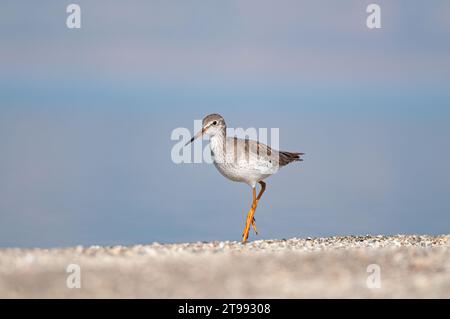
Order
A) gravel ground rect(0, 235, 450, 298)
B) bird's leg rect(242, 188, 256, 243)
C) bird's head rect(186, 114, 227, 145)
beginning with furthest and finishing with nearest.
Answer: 1. bird's head rect(186, 114, 227, 145)
2. bird's leg rect(242, 188, 256, 243)
3. gravel ground rect(0, 235, 450, 298)

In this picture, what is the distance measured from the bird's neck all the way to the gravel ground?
2167mm

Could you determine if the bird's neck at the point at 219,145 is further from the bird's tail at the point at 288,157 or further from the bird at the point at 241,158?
the bird's tail at the point at 288,157

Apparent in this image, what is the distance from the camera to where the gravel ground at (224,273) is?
6.74 metres

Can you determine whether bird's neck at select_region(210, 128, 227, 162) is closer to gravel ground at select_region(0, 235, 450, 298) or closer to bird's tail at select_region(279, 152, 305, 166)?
bird's tail at select_region(279, 152, 305, 166)

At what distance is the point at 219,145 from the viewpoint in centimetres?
1081

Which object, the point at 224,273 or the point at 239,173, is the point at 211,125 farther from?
the point at 224,273

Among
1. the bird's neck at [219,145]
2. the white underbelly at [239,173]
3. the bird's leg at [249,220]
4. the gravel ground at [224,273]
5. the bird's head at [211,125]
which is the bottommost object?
the gravel ground at [224,273]

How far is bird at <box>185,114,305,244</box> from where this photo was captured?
34.8 feet

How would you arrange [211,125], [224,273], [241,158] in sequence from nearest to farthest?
1. [224,273]
2. [241,158]
3. [211,125]

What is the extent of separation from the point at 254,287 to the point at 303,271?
0.76 meters

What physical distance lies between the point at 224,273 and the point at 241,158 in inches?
141

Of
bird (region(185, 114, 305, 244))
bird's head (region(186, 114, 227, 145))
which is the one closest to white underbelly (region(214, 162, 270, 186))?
bird (region(185, 114, 305, 244))

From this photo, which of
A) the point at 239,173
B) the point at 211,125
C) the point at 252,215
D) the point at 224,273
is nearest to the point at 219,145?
the point at 211,125

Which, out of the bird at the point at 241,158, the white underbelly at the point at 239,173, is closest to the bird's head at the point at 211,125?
the bird at the point at 241,158
